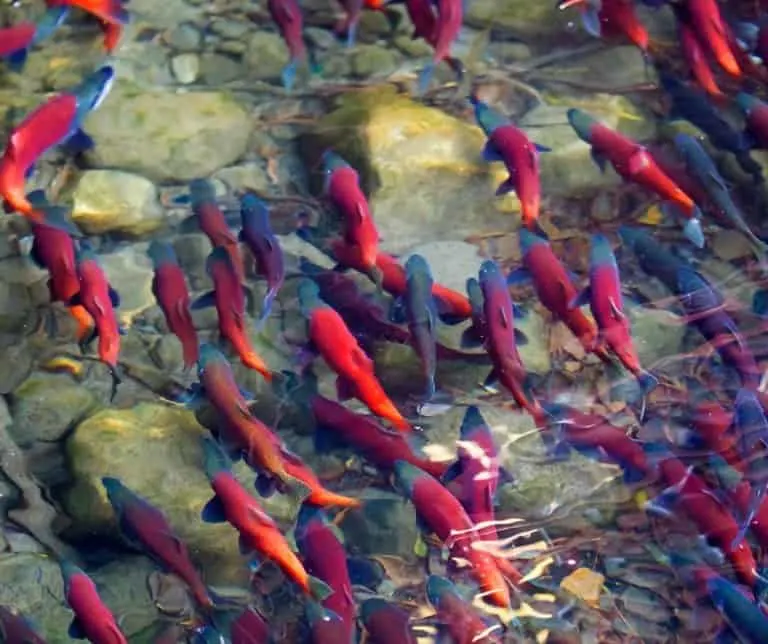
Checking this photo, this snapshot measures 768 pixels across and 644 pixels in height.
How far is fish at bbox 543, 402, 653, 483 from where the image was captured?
356cm

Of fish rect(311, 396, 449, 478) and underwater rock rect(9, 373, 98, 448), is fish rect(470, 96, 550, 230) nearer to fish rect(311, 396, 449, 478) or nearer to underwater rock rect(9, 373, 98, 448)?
fish rect(311, 396, 449, 478)

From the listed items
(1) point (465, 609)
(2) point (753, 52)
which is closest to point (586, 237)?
(2) point (753, 52)

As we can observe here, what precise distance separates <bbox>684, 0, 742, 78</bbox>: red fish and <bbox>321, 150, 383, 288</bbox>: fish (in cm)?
184

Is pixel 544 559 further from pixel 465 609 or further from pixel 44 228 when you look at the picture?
pixel 44 228

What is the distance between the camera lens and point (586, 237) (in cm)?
457

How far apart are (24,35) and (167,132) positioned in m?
0.76

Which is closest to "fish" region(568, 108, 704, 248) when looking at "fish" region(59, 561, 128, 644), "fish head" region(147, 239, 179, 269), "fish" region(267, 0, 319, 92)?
"fish" region(267, 0, 319, 92)

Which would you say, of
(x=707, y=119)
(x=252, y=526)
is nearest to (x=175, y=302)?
(x=252, y=526)

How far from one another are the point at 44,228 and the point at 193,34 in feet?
5.96

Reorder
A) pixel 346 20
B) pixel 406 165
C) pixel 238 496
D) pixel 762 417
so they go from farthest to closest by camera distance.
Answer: pixel 346 20 < pixel 406 165 < pixel 762 417 < pixel 238 496

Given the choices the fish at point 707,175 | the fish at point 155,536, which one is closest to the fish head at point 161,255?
the fish at point 155,536

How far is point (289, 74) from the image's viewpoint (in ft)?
15.8

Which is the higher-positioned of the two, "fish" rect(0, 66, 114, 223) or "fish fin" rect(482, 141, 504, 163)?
"fish" rect(0, 66, 114, 223)

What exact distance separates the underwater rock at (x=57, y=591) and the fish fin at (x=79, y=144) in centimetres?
185
